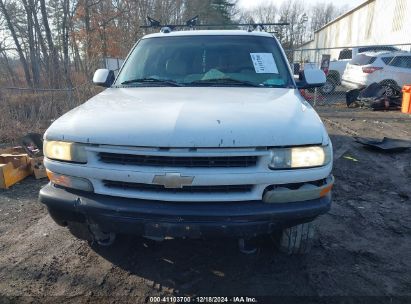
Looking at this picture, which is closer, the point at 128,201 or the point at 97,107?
the point at 128,201

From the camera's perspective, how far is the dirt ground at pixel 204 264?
2.53m

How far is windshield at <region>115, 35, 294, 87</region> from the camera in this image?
3.46 m

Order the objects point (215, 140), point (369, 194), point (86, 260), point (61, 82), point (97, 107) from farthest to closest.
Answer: point (61, 82), point (369, 194), point (86, 260), point (97, 107), point (215, 140)

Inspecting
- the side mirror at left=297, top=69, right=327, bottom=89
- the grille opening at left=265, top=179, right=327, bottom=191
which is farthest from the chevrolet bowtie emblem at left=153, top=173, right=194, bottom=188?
the side mirror at left=297, top=69, right=327, bottom=89

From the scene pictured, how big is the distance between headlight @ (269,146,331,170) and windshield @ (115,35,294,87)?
50.6 inches

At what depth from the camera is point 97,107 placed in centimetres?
273

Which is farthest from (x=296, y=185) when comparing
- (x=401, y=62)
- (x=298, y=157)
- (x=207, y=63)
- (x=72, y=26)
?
(x=72, y=26)

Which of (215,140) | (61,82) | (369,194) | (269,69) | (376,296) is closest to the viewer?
(215,140)

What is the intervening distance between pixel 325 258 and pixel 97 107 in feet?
7.58

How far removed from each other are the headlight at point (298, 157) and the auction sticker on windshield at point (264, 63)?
1494 mm

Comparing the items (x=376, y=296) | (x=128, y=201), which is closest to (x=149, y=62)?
(x=128, y=201)

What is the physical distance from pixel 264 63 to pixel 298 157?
5.50 ft

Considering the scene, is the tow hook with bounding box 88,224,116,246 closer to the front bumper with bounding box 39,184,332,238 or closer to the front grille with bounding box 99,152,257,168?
the front bumper with bounding box 39,184,332,238

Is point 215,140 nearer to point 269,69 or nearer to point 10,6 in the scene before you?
point 269,69
